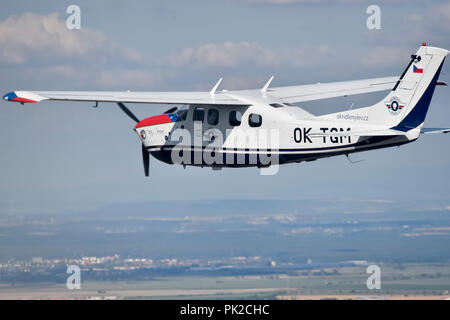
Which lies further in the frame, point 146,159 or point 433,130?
point 146,159

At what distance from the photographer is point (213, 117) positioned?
32.4 m

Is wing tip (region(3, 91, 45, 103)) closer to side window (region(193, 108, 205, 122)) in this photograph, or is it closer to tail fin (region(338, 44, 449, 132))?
side window (region(193, 108, 205, 122))

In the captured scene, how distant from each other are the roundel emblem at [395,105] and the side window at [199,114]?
22.3 ft

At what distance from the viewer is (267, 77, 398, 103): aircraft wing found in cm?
3572

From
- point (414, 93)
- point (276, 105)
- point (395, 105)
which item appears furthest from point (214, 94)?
point (414, 93)

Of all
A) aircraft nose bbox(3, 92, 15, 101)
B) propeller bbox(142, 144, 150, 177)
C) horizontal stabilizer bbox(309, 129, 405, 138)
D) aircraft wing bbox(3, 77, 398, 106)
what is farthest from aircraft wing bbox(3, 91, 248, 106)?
horizontal stabilizer bbox(309, 129, 405, 138)

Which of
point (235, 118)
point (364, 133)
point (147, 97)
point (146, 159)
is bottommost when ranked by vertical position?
point (146, 159)

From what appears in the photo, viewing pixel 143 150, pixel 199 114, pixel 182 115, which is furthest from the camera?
pixel 143 150

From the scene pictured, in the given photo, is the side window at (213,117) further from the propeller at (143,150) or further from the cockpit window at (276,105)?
the propeller at (143,150)

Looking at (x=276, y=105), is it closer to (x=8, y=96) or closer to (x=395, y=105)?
(x=395, y=105)

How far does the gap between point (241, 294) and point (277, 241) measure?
26.5 m

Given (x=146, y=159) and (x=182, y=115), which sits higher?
(x=182, y=115)

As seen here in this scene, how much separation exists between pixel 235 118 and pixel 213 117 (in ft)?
3.19

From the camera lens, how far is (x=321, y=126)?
30.7 m
